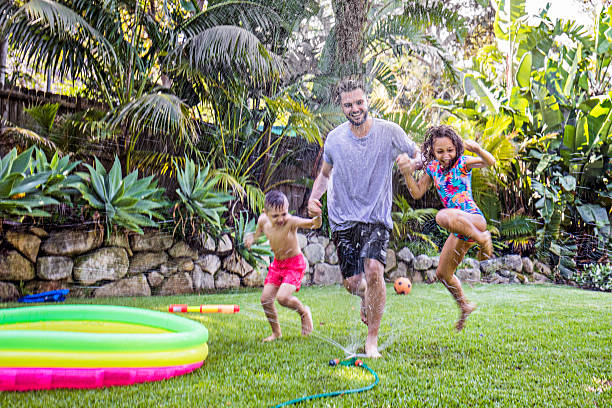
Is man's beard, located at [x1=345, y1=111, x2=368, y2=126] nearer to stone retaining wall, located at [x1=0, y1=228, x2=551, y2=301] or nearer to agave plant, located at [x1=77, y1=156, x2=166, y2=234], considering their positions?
stone retaining wall, located at [x1=0, y1=228, x2=551, y2=301]

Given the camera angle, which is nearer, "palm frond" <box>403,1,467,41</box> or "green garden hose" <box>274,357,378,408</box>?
"green garden hose" <box>274,357,378,408</box>

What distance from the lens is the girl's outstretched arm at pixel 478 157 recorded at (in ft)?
4.30

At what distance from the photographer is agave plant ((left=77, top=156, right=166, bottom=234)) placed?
2.47 m

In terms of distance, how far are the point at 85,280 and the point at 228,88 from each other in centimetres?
153

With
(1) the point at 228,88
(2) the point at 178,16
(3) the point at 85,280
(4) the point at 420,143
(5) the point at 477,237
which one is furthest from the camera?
(2) the point at 178,16

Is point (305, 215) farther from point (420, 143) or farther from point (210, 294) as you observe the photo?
point (210, 294)

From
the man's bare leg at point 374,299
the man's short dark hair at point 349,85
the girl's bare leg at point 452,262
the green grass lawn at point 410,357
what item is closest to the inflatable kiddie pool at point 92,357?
the green grass lawn at point 410,357

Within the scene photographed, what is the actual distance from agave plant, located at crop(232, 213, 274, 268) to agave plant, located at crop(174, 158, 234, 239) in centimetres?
14

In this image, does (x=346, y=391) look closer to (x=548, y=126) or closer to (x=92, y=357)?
(x=92, y=357)

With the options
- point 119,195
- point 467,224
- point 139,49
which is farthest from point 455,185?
point 139,49

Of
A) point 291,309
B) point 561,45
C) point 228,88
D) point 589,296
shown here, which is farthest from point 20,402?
point 561,45

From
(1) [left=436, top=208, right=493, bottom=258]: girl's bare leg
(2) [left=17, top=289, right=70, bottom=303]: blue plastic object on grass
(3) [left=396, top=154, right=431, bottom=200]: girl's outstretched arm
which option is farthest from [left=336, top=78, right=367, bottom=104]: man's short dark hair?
(2) [left=17, top=289, right=70, bottom=303]: blue plastic object on grass

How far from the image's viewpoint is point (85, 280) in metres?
3.02

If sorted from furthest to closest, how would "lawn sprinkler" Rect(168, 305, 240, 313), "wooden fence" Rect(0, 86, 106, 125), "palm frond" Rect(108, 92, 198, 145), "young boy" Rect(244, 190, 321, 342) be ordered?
"wooden fence" Rect(0, 86, 106, 125) < "palm frond" Rect(108, 92, 198, 145) < "lawn sprinkler" Rect(168, 305, 240, 313) < "young boy" Rect(244, 190, 321, 342)
